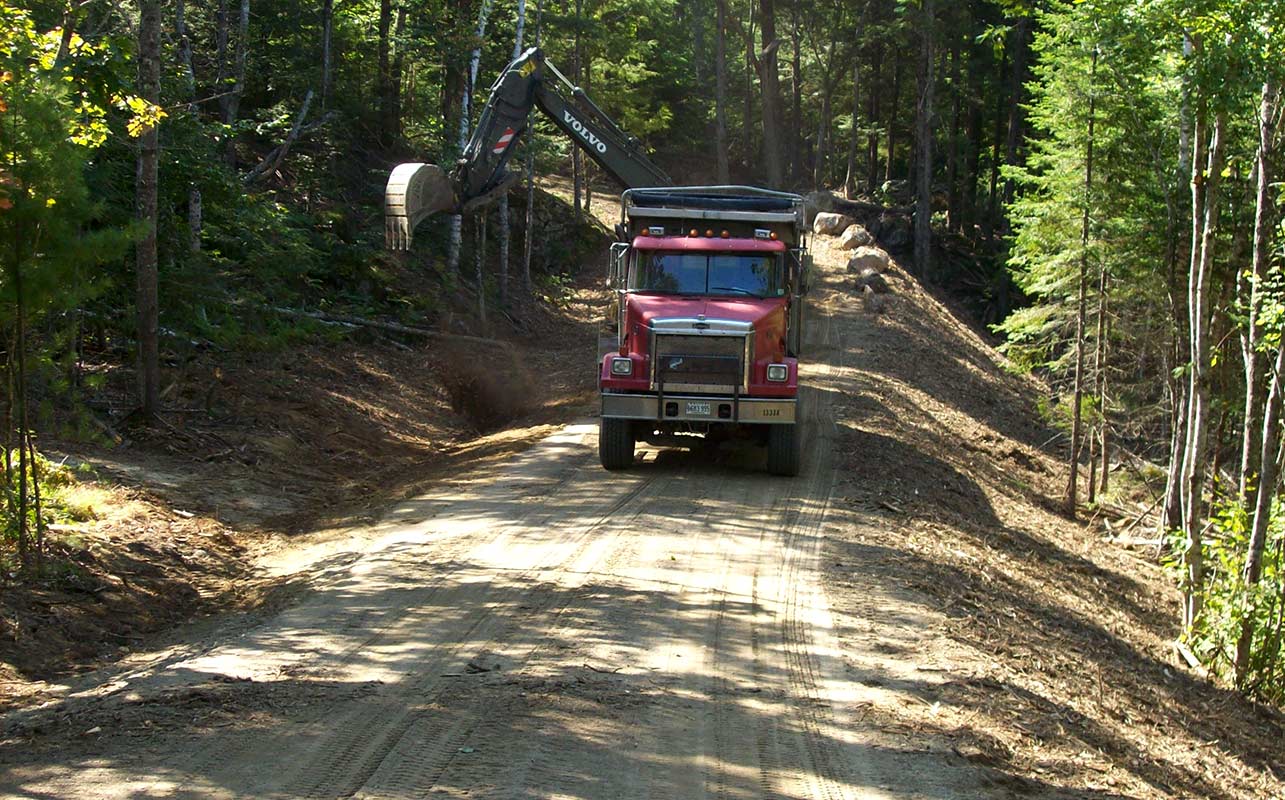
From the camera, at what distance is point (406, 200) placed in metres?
15.5

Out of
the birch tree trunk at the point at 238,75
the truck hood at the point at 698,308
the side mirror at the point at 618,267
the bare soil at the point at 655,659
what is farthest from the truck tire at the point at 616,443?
the birch tree trunk at the point at 238,75

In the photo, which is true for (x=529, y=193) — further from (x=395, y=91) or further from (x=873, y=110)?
(x=873, y=110)

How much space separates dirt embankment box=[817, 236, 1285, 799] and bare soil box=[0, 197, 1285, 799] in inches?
2.2

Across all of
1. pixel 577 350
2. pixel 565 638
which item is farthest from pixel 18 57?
pixel 577 350

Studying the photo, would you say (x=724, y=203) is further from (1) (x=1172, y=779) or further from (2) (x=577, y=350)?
(2) (x=577, y=350)

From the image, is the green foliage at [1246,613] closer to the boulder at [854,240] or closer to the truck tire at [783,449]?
the truck tire at [783,449]

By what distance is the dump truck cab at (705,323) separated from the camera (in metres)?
14.4

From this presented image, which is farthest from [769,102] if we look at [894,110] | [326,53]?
[326,53]

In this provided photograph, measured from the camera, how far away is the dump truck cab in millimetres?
14422

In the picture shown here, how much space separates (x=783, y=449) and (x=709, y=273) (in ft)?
8.45

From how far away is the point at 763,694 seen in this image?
26.1 ft

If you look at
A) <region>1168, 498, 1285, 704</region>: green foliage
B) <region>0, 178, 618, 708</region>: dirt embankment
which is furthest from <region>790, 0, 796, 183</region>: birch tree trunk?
<region>1168, 498, 1285, 704</region>: green foliage

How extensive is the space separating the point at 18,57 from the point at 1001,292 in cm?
3754

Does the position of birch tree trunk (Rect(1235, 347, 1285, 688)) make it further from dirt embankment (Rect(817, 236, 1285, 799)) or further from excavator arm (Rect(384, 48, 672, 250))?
excavator arm (Rect(384, 48, 672, 250))
